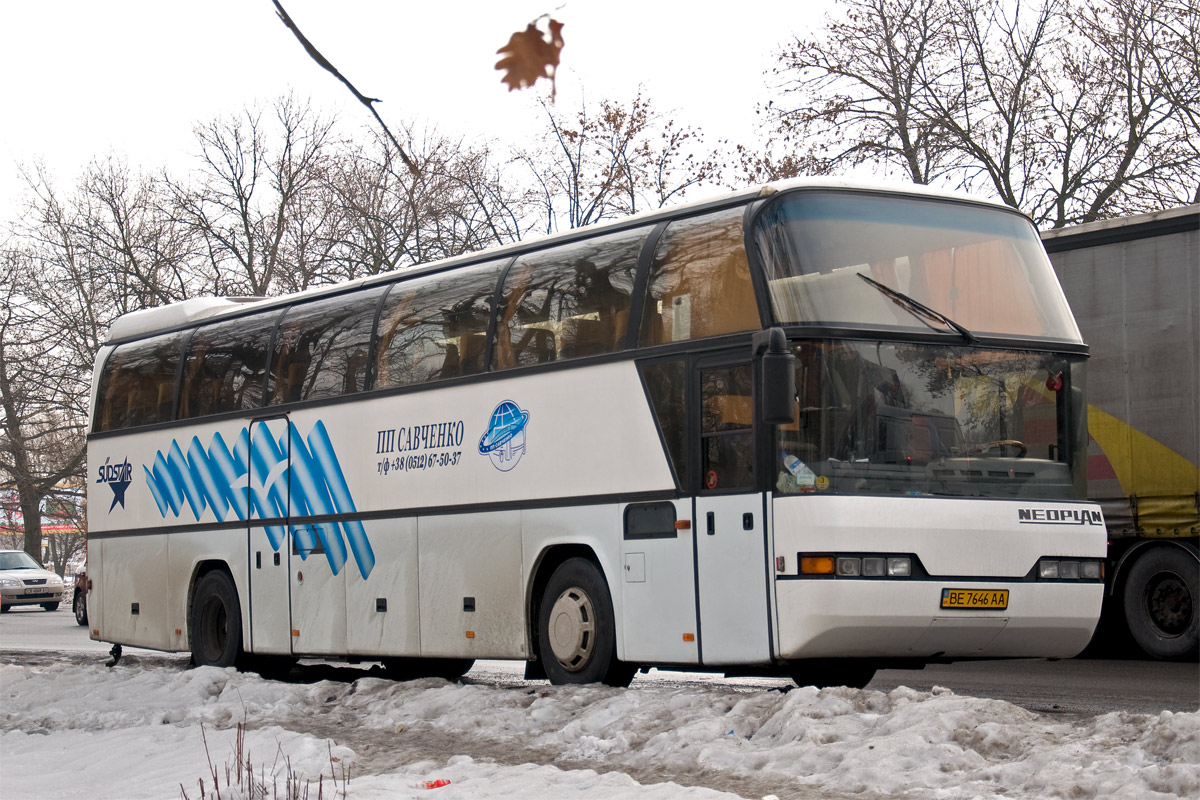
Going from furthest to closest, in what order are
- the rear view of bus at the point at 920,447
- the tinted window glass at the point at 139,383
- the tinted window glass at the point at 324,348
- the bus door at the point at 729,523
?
the tinted window glass at the point at 139,383, the tinted window glass at the point at 324,348, the bus door at the point at 729,523, the rear view of bus at the point at 920,447

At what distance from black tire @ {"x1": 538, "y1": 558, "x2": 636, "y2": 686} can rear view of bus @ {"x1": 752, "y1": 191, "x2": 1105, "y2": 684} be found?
142cm

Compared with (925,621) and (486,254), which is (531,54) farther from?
(486,254)

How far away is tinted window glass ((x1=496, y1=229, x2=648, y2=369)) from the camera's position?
11820 millimetres

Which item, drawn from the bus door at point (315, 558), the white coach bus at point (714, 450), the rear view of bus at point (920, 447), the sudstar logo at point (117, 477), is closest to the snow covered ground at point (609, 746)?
the white coach bus at point (714, 450)

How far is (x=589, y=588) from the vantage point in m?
11.9

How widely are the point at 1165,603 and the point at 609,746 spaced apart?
826 cm

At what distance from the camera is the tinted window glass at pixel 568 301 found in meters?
11.8

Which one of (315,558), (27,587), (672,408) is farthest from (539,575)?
(27,587)

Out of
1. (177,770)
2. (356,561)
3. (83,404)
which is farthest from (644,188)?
(177,770)

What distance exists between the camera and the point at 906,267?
35.7ft

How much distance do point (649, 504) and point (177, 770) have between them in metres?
3.80

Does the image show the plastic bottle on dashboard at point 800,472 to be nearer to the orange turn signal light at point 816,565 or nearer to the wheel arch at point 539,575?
the orange turn signal light at point 816,565

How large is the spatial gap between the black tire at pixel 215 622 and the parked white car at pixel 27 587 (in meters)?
26.0

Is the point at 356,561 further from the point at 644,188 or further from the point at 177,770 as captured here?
the point at 644,188
